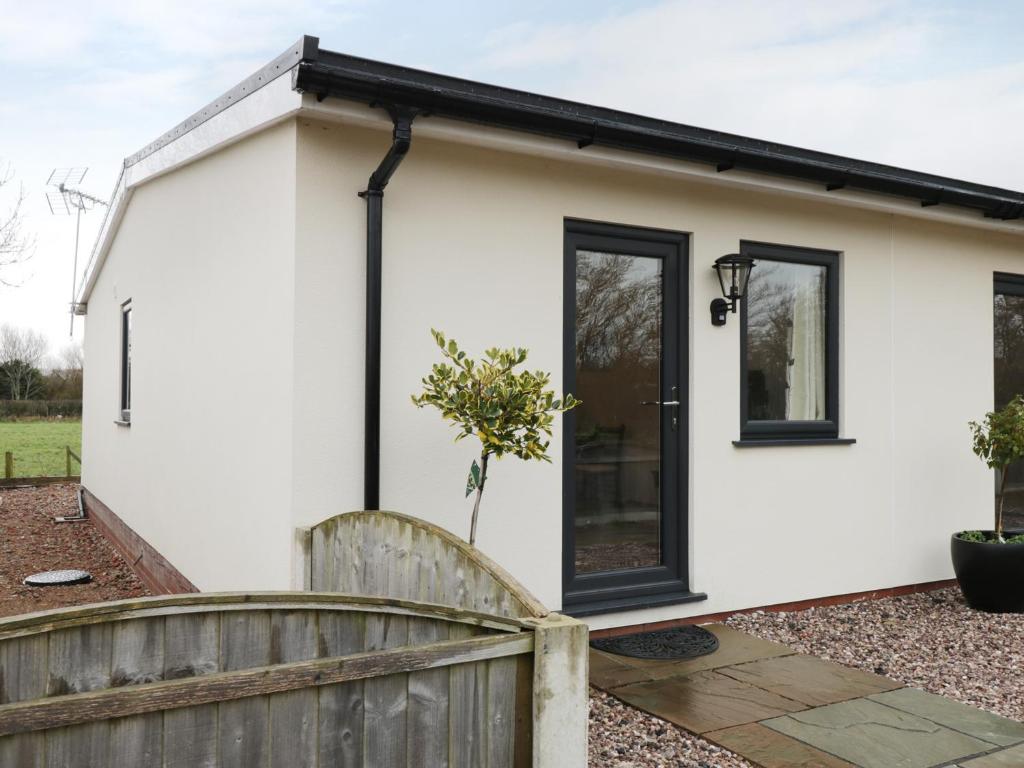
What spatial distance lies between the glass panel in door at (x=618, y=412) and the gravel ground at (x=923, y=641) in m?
0.98

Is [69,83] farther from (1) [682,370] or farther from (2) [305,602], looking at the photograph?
(2) [305,602]

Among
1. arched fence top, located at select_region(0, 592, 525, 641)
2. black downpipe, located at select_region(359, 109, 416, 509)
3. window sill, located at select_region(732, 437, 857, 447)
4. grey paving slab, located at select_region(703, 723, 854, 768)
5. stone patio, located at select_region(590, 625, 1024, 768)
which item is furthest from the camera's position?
window sill, located at select_region(732, 437, 857, 447)

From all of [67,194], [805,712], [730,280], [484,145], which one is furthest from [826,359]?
Result: [67,194]

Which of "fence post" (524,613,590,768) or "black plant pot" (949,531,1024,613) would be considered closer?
A: "fence post" (524,613,590,768)

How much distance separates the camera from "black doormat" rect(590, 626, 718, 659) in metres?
4.66

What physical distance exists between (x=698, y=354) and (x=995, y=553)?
2.50 metres

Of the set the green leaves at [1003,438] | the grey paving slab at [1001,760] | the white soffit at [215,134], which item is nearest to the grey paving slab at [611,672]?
the grey paving slab at [1001,760]

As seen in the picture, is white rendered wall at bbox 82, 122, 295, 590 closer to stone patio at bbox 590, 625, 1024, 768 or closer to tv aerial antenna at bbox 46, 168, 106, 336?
stone patio at bbox 590, 625, 1024, 768

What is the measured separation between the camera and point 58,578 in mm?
7465

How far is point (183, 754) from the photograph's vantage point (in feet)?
5.89

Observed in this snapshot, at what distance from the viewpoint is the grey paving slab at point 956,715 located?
11.9ft

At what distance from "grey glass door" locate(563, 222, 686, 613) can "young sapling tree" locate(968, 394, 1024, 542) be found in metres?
2.46

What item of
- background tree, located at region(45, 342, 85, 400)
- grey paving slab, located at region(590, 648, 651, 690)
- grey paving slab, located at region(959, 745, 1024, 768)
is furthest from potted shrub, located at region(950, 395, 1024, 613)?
background tree, located at region(45, 342, 85, 400)

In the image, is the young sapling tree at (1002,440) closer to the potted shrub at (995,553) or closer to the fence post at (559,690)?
the potted shrub at (995,553)
